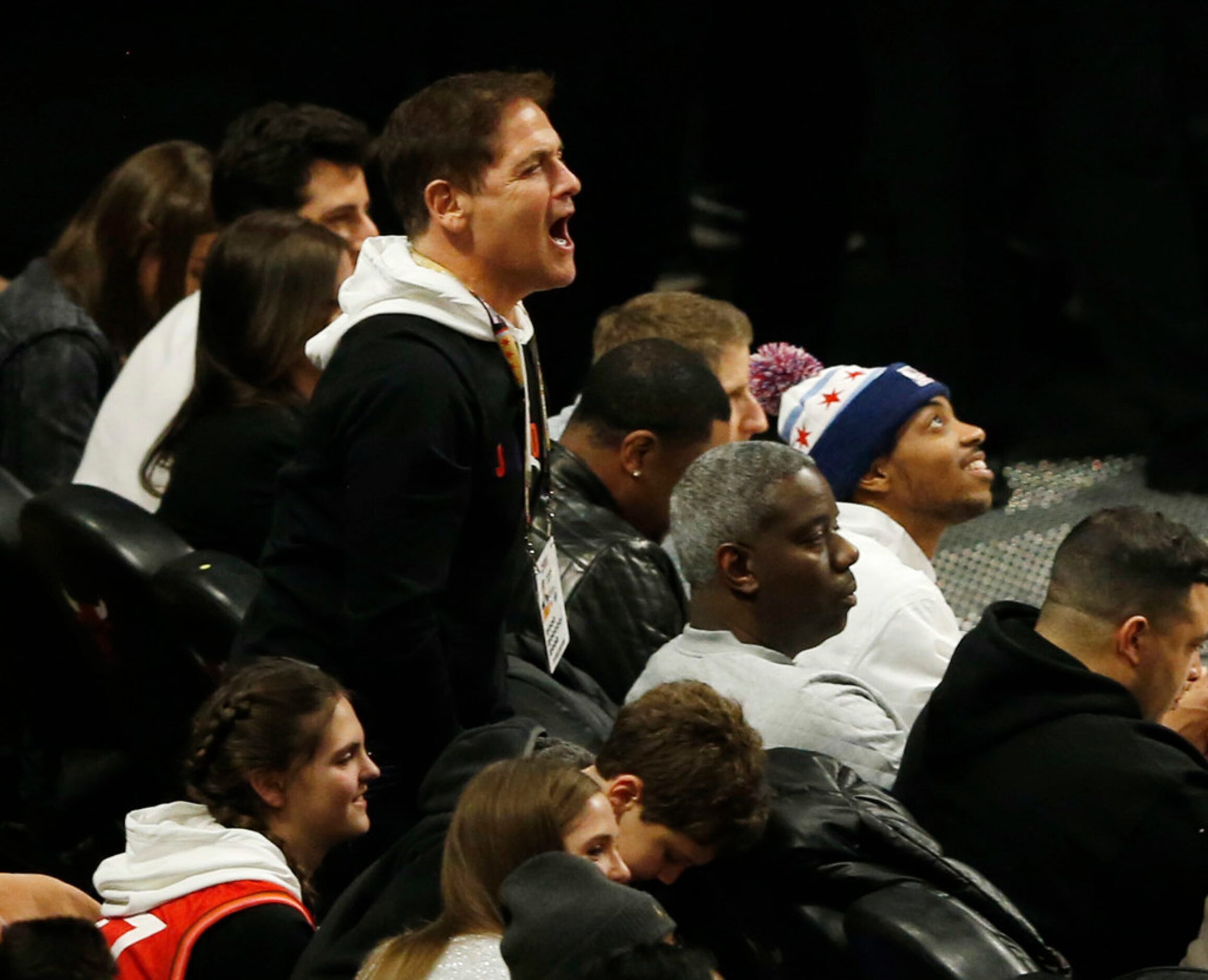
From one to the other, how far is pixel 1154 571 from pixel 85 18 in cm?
424

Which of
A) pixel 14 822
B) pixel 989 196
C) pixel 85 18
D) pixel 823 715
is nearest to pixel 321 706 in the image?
pixel 823 715

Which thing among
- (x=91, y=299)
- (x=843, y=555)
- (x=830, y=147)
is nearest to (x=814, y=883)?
(x=843, y=555)

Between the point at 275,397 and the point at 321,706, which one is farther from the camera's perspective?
the point at 275,397

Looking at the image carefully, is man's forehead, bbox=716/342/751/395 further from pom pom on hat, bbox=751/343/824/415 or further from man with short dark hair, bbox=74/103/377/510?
man with short dark hair, bbox=74/103/377/510

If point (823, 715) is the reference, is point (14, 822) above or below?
below

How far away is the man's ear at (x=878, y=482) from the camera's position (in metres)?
3.86

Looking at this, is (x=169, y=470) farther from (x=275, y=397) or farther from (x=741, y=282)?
(x=741, y=282)

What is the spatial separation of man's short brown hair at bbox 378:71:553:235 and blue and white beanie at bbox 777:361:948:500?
118 cm

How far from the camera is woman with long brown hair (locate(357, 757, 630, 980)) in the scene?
1934 mm

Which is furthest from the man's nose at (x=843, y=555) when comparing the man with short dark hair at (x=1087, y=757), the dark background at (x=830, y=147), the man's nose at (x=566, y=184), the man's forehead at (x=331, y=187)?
the dark background at (x=830, y=147)

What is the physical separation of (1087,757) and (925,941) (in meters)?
0.57

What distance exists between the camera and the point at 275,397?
3.40 m

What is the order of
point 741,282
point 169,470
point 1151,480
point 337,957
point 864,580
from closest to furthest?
point 337,957
point 864,580
point 169,470
point 1151,480
point 741,282

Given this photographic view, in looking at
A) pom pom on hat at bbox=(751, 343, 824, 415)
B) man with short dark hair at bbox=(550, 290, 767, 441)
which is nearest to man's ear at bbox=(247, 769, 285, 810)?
man with short dark hair at bbox=(550, 290, 767, 441)
